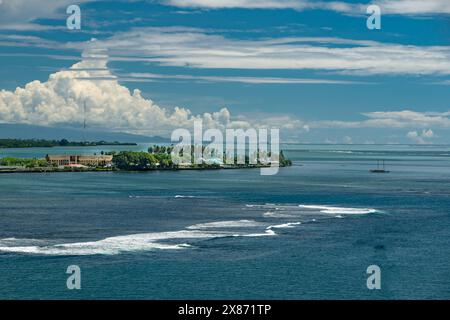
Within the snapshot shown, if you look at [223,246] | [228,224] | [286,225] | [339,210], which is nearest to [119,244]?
[223,246]

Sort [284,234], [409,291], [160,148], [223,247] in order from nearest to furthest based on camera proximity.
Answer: [409,291]
[223,247]
[284,234]
[160,148]

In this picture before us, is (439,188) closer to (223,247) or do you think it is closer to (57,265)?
(223,247)

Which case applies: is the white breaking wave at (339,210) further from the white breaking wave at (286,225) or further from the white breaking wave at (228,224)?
the white breaking wave at (228,224)

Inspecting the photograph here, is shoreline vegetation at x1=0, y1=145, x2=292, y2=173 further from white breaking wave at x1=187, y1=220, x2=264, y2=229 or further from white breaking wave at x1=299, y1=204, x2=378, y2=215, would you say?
white breaking wave at x1=187, y1=220, x2=264, y2=229

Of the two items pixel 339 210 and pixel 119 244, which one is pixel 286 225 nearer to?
pixel 339 210

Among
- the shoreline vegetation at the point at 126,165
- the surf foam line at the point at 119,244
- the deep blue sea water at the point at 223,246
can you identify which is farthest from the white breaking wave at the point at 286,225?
the shoreline vegetation at the point at 126,165

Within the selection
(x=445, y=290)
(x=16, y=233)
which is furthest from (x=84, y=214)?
(x=445, y=290)
